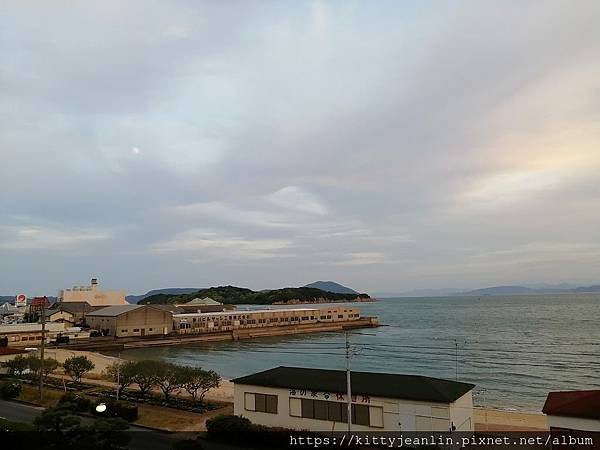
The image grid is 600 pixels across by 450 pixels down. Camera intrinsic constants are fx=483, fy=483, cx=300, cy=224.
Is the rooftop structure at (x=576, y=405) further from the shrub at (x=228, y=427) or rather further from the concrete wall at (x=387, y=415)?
the shrub at (x=228, y=427)

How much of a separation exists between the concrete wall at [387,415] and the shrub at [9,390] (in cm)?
1697

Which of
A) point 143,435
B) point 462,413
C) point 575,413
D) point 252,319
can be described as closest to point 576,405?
point 575,413

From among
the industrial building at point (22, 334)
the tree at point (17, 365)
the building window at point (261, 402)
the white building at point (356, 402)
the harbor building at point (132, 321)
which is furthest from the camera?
the harbor building at point (132, 321)

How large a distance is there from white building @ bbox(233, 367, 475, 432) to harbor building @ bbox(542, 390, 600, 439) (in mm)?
3326

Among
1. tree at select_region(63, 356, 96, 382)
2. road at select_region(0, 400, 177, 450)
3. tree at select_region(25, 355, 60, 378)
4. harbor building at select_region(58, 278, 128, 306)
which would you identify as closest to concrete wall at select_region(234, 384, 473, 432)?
road at select_region(0, 400, 177, 450)

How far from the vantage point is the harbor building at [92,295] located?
117 metres

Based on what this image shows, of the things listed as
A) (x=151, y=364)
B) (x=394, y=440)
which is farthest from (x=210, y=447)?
(x=151, y=364)

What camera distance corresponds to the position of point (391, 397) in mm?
18969

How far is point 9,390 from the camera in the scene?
95.5 ft

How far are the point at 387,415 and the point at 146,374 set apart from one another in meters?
16.7

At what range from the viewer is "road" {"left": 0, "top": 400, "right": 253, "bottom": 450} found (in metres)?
18.8

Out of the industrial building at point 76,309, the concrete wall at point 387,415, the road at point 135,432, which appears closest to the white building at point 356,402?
the concrete wall at point 387,415

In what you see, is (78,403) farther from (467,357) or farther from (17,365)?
(467,357)

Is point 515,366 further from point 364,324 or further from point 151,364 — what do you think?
point 364,324
